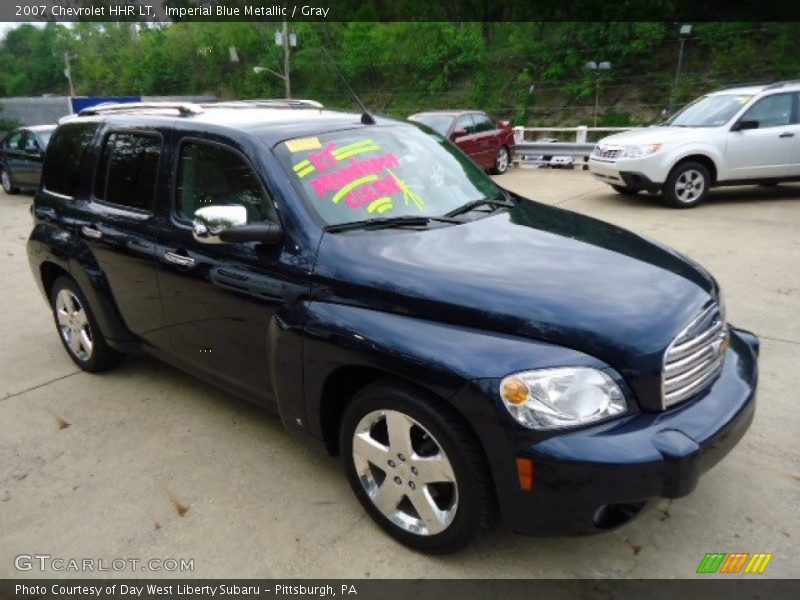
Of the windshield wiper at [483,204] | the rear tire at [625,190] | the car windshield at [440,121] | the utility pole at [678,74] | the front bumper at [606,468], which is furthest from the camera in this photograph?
the utility pole at [678,74]

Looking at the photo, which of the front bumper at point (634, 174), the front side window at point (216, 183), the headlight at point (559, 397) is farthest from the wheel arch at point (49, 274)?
the front bumper at point (634, 174)

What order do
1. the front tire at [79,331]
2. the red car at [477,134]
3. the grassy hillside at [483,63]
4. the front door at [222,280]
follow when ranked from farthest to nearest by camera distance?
the grassy hillside at [483,63], the red car at [477,134], the front tire at [79,331], the front door at [222,280]

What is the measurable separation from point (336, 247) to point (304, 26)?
2019 inches

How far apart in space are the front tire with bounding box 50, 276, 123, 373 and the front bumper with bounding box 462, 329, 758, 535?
3.21 metres

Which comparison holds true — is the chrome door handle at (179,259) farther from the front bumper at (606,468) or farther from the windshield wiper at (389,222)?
the front bumper at (606,468)

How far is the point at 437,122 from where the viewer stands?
45.2 feet

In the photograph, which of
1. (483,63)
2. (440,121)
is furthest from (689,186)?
(483,63)

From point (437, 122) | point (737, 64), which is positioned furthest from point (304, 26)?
point (437, 122)

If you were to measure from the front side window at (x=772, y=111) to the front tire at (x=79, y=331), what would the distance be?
926 cm

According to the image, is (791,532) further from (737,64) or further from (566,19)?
(566,19)

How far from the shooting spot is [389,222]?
2953 mm

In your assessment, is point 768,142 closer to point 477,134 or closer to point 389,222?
point 477,134

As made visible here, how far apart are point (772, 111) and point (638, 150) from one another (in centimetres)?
207

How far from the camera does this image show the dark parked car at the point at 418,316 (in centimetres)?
220
